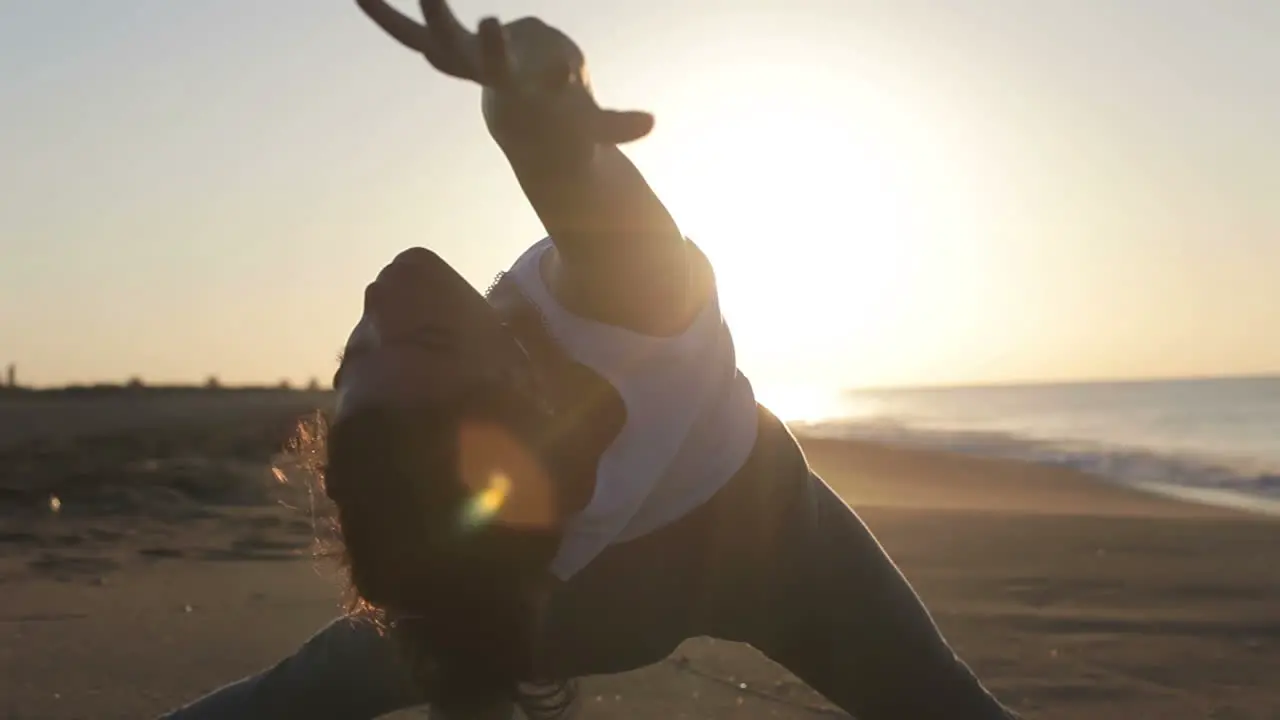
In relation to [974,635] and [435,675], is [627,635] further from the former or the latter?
[974,635]

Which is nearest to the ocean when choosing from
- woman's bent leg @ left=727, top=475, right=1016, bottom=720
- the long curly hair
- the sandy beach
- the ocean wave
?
the ocean wave

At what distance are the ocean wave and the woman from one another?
39.3ft

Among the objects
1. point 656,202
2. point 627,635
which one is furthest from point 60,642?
point 656,202

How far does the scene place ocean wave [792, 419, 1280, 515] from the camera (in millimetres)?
15062

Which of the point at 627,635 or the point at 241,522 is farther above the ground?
the point at 627,635

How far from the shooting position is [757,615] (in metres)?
1.82

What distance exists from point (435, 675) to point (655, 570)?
15.5 inches

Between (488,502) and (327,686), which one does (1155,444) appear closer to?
(327,686)

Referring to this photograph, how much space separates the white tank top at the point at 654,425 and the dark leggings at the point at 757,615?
4cm

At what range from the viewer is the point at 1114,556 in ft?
21.2

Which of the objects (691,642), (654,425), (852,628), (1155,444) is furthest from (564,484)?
(1155,444)

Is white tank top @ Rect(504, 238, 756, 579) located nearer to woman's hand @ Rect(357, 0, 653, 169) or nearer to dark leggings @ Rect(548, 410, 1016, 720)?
dark leggings @ Rect(548, 410, 1016, 720)

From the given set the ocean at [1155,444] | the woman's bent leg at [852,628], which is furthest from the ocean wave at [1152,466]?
the woman's bent leg at [852,628]

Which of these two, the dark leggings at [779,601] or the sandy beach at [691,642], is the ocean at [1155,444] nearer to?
the sandy beach at [691,642]
